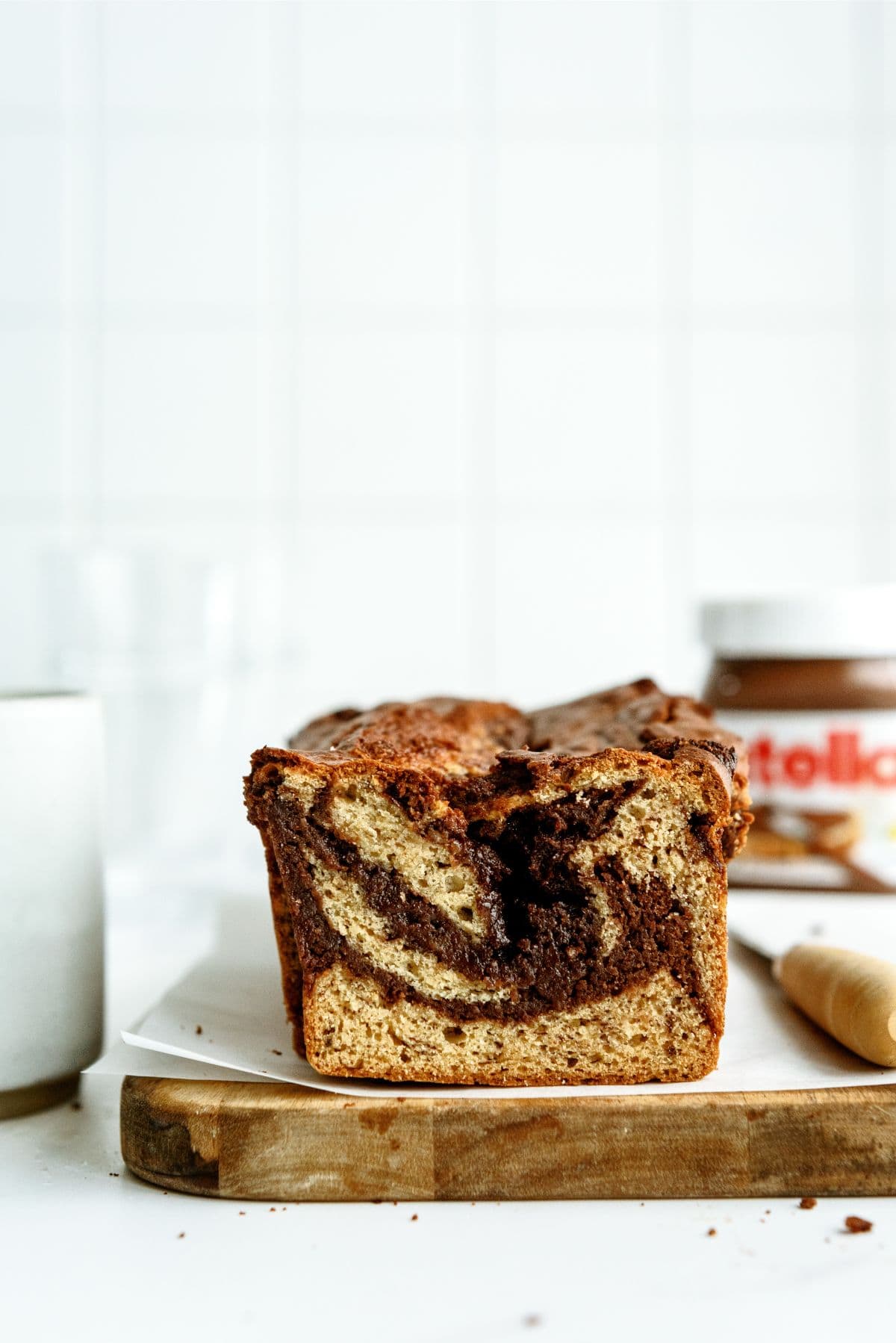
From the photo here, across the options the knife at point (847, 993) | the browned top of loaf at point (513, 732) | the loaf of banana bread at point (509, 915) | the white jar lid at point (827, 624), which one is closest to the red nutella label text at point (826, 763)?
the white jar lid at point (827, 624)

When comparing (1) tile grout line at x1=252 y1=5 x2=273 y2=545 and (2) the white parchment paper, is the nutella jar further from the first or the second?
(1) tile grout line at x1=252 y1=5 x2=273 y2=545

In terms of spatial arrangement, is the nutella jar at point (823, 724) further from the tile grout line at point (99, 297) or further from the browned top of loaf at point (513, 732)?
the tile grout line at point (99, 297)

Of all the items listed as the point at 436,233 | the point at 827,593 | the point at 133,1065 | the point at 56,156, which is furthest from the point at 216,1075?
the point at 56,156

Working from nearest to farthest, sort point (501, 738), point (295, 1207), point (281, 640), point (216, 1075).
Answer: point (295, 1207) < point (216, 1075) < point (501, 738) < point (281, 640)

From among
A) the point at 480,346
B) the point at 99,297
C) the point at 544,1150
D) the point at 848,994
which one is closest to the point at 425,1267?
the point at 544,1150

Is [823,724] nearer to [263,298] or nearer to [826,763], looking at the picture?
[826,763]

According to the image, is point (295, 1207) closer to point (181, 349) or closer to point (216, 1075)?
point (216, 1075)
